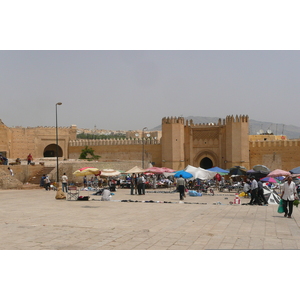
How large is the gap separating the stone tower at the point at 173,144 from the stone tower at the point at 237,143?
413 cm

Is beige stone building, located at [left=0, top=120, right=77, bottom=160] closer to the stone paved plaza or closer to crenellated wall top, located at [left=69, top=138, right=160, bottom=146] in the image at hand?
crenellated wall top, located at [left=69, top=138, right=160, bottom=146]

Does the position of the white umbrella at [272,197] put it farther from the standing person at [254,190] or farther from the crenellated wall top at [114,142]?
the crenellated wall top at [114,142]

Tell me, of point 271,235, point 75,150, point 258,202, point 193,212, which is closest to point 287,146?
point 75,150

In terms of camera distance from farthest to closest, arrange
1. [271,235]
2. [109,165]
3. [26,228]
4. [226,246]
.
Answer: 1. [109,165]
2. [26,228]
3. [271,235]
4. [226,246]

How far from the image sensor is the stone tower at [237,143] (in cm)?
3516

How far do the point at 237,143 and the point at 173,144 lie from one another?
5.57 m

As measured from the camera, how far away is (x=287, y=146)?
35.9 m

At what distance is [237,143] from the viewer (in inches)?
1388

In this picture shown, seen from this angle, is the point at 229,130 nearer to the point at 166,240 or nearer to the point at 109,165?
the point at 109,165

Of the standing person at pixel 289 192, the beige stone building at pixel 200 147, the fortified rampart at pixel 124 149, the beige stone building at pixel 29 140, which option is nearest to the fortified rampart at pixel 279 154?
the beige stone building at pixel 200 147

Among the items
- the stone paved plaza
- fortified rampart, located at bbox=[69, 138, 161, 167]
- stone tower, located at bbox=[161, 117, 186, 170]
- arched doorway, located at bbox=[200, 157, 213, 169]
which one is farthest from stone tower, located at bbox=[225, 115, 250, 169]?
the stone paved plaza

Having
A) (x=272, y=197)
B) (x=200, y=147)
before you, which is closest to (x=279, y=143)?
(x=200, y=147)

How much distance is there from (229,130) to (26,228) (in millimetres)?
29512

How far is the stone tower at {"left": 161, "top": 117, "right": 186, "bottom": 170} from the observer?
3581cm
